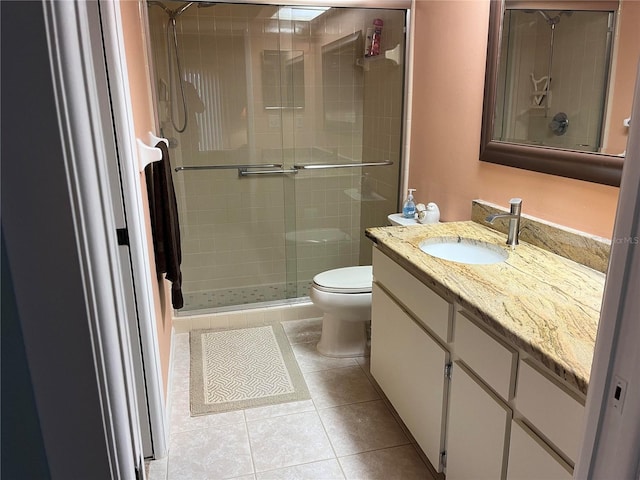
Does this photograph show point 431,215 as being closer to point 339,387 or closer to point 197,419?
point 339,387

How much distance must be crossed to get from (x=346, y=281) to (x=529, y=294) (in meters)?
1.34

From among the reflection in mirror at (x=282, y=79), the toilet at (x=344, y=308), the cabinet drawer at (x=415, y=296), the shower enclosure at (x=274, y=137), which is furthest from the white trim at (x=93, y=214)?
the reflection in mirror at (x=282, y=79)

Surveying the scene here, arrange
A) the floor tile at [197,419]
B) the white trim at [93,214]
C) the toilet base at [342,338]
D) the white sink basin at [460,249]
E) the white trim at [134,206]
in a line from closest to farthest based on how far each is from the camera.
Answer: the white trim at [93,214] < the white trim at [134,206] < the white sink basin at [460,249] < the floor tile at [197,419] < the toilet base at [342,338]

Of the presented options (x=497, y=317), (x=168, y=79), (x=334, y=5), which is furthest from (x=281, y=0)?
(x=497, y=317)

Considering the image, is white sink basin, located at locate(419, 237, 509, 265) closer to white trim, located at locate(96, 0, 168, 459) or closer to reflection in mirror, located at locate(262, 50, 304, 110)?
white trim, located at locate(96, 0, 168, 459)

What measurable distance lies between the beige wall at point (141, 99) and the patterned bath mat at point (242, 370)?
21 centimetres

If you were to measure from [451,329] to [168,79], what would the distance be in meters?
2.44

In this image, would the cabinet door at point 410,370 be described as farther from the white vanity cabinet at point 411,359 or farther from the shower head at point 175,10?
the shower head at point 175,10

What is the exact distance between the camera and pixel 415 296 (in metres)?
1.86

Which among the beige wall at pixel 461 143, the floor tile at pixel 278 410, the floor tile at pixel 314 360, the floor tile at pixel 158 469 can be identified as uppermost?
the beige wall at pixel 461 143

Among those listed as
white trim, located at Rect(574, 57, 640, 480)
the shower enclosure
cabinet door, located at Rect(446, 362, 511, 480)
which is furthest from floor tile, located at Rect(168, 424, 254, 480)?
white trim, located at Rect(574, 57, 640, 480)

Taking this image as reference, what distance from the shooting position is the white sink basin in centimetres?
209

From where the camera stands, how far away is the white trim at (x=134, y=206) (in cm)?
157

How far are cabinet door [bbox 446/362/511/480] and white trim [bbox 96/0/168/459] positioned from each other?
1148mm
